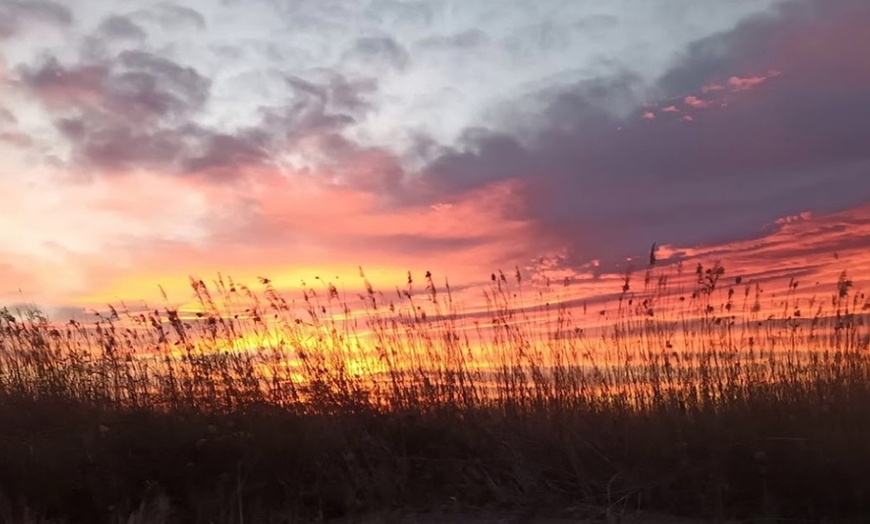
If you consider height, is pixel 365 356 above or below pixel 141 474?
above

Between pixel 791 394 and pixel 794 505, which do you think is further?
pixel 791 394

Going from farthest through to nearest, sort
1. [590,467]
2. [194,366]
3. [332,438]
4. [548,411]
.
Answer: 1. [194,366]
2. [548,411]
3. [332,438]
4. [590,467]

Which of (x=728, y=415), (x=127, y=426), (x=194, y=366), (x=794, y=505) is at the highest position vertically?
(x=194, y=366)

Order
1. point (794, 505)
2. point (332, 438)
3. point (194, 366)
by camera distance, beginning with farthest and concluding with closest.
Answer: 1. point (194, 366)
2. point (332, 438)
3. point (794, 505)

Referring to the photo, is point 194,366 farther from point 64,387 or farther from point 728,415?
point 728,415

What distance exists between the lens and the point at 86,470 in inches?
241

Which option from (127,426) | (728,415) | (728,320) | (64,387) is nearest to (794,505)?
(728,415)

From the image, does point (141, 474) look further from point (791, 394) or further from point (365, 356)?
point (791, 394)

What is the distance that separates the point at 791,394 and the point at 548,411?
7.02 feet

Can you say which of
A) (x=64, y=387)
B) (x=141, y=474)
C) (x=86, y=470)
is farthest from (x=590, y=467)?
(x=64, y=387)

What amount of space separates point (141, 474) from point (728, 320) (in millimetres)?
5725

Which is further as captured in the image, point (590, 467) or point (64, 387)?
point (64, 387)

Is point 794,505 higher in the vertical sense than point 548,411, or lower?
lower

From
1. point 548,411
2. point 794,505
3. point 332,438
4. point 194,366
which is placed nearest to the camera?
point 794,505
